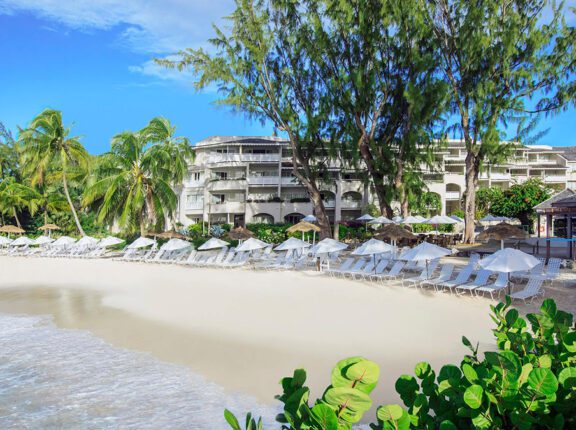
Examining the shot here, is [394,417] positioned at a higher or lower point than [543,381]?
lower

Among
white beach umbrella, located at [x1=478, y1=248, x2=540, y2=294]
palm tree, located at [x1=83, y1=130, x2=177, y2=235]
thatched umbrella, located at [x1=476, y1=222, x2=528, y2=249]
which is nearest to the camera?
white beach umbrella, located at [x1=478, y1=248, x2=540, y2=294]

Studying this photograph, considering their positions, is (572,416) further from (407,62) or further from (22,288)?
(407,62)

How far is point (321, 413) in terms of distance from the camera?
145 centimetres

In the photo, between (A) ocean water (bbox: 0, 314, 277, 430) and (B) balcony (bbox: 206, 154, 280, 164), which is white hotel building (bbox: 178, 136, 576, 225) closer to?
(B) balcony (bbox: 206, 154, 280, 164)

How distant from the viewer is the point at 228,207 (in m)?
42.8

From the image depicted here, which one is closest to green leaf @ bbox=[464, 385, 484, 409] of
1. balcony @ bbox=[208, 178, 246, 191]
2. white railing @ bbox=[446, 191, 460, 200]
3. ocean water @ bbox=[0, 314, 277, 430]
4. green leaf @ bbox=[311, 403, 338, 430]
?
green leaf @ bbox=[311, 403, 338, 430]

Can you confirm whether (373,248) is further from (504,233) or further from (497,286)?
(504,233)

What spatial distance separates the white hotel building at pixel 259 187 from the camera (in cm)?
4272

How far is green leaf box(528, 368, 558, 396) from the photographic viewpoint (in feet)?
5.02

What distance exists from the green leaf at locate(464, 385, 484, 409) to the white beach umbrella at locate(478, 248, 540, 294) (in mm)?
10187

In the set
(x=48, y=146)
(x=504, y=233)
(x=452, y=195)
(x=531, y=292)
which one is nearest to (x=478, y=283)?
(x=531, y=292)

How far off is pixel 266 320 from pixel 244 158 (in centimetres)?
3411

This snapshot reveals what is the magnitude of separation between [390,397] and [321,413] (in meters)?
5.38

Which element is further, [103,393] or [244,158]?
[244,158]
